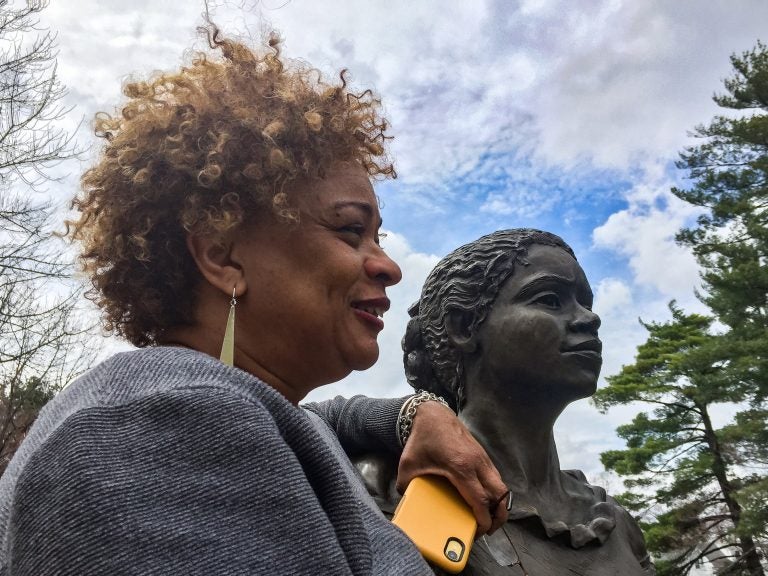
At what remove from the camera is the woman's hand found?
72.4 inches

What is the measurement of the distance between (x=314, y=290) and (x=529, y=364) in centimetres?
151

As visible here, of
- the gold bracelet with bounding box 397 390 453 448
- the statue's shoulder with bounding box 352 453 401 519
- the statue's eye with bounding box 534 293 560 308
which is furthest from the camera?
the statue's eye with bounding box 534 293 560 308

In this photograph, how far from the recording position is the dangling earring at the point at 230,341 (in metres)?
1.32

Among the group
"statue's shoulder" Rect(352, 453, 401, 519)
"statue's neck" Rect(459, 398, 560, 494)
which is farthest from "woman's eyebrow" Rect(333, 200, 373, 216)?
"statue's neck" Rect(459, 398, 560, 494)

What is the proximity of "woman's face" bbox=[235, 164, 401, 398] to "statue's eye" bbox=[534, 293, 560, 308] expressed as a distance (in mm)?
1363

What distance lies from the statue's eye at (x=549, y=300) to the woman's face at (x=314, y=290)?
53.6 inches

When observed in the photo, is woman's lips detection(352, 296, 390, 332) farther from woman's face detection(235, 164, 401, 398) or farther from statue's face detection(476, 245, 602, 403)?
statue's face detection(476, 245, 602, 403)

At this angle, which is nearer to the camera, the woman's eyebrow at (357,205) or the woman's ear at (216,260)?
the woman's ear at (216,260)

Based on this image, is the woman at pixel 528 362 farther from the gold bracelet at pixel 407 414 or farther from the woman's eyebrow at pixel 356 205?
the woman's eyebrow at pixel 356 205

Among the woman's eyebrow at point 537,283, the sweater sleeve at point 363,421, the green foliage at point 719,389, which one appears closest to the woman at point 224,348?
the sweater sleeve at point 363,421

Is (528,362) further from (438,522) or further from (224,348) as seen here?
(224,348)

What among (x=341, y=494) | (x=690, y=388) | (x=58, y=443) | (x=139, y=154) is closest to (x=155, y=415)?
(x=58, y=443)

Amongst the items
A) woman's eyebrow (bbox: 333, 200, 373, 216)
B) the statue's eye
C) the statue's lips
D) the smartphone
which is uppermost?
the statue's eye

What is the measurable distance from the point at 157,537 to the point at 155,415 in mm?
152
